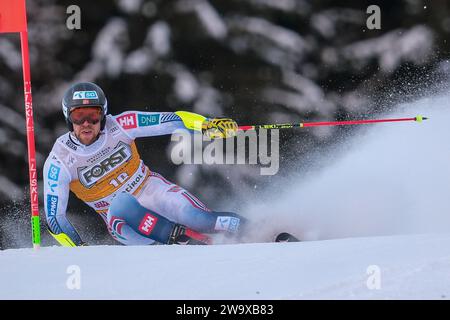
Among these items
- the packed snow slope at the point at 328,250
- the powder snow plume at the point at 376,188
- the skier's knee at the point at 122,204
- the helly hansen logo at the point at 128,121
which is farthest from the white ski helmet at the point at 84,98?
the powder snow plume at the point at 376,188

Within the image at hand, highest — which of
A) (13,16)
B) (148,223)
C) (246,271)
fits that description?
(13,16)

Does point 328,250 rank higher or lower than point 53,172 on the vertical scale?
lower

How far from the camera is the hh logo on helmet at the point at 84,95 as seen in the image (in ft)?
16.4

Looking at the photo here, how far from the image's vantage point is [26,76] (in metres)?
4.80

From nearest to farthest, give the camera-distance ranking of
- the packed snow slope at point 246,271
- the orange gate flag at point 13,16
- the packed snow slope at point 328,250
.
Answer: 1. the packed snow slope at point 246,271
2. the packed snow slope at point 328,250
3. the orange gate flag at point 13,16

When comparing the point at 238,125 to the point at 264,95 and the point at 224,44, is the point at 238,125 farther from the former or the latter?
the point at 224,44

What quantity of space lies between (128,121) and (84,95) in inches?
15.1

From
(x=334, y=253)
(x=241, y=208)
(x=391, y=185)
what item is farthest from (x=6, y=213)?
(x=391, y=185)

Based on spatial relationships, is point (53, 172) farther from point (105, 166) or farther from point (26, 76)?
point (26, 76)

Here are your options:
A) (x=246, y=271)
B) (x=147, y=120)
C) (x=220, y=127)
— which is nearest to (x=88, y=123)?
(x=147, y=120)

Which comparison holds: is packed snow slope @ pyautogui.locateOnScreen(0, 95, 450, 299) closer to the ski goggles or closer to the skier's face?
the skier's face

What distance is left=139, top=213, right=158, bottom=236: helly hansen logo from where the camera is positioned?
201 inches

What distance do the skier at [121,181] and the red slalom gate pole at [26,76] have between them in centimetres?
20

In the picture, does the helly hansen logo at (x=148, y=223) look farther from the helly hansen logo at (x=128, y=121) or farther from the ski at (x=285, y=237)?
the ski at (x=285, y=237)
